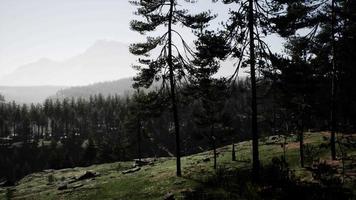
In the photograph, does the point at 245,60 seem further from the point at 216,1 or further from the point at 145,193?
the point at 145,193

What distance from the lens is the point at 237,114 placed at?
525ft

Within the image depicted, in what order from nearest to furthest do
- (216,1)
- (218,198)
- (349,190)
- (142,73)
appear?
(349,190), (218,198), (216,1), (142,73)

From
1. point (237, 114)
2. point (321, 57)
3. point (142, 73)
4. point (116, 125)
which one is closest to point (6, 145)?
point (116, 125)

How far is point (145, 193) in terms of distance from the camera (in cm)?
3003

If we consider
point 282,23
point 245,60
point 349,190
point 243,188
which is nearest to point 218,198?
point 243,188

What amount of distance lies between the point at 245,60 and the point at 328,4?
10.3m

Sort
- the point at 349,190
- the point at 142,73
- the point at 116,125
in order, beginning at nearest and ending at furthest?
the point at 349,190 → the point at 142,73 → the point at 116,125

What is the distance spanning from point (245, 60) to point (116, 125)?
5475 inches

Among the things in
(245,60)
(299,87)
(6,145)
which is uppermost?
(245,60)

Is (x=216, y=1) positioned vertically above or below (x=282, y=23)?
above

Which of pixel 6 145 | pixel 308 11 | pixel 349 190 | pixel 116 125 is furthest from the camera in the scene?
pixel 116 125

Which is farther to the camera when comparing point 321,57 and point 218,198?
point 321,57

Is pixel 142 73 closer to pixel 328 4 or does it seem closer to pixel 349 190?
pixel 328 4

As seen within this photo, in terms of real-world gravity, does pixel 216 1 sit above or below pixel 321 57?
above
